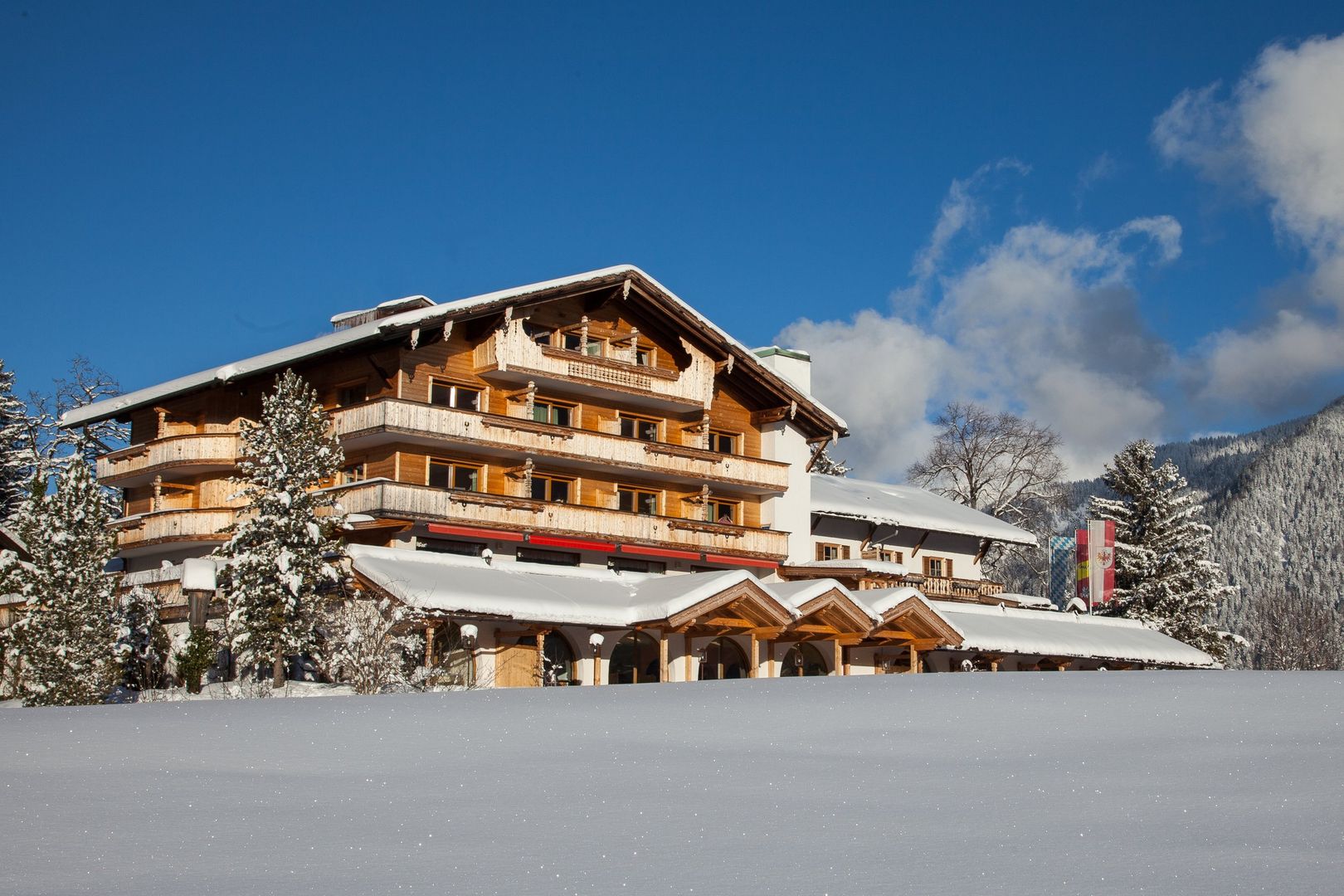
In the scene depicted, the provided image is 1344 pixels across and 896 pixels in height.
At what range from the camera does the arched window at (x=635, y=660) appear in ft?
125

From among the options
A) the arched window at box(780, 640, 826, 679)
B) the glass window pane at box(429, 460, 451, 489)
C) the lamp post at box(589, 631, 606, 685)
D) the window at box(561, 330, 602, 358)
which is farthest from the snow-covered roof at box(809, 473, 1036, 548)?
the glass window pane at box(429, 460, 451, 489)

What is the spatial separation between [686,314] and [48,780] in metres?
31.2

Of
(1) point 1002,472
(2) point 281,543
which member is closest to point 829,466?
(1) point 1002,472

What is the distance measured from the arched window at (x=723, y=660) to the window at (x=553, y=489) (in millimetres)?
5501

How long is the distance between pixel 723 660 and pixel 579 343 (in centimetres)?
945

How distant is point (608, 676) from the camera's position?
125 ft

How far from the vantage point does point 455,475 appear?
38656 mm

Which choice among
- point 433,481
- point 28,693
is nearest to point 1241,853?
point 28,693

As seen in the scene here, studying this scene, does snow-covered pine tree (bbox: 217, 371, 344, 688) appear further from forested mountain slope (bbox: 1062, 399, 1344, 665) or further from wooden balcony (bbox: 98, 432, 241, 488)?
forested mountain slope (bbox: 1062, 399, 1344, 665)

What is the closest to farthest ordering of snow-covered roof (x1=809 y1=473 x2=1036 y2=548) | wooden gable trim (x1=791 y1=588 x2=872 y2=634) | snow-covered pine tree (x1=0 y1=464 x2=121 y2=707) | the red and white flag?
1. snow-covered pine tree (x1=0 y1=464 x2=121 y2=707)
2. wooden gable trim (x1=791 y1=588 x2=872 y2=634)
3. snow-covered roof (x1=809 y1=473 x2=1036 y2=548)
4. the red and white flag

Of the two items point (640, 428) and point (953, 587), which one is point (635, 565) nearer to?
point (640, 428)

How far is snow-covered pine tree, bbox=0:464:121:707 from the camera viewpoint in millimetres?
30375

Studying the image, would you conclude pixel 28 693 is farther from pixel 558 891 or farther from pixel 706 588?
pixel 558 891

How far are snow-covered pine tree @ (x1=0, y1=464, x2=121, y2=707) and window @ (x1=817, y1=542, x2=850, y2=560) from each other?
22630mm
